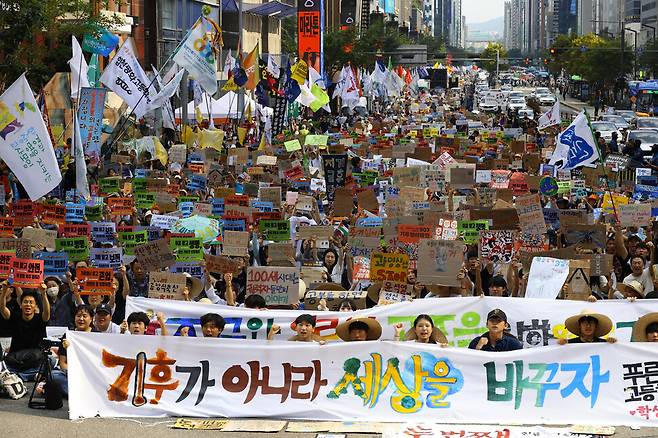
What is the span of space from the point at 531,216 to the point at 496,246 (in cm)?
158

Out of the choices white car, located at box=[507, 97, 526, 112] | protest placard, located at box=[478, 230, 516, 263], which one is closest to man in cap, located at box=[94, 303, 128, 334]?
protest placard, located at box=[478, 230, 516, 263]

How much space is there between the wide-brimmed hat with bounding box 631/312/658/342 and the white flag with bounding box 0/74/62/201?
751cm

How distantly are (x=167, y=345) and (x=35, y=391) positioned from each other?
1.34m

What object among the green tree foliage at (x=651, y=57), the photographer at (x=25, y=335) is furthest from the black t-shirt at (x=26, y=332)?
the green tree foliage at (x=651, y=57)

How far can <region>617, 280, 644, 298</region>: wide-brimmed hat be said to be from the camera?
12.3 m

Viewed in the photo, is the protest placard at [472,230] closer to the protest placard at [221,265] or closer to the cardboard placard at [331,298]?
the cardboard placard at [331,298]

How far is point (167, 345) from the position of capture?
10.3 metres

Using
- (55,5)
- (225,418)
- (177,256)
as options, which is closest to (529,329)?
(225,418)

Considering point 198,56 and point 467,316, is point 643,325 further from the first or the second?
point 198,56

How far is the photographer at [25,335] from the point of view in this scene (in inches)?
451

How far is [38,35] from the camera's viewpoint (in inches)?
1303

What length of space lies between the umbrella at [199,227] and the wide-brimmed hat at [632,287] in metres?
4.85

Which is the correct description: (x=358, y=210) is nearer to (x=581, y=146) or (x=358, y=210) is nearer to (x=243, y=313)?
(x=581, y=146)

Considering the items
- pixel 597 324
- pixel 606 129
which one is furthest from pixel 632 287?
pixel 606 129
